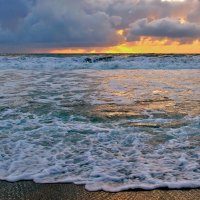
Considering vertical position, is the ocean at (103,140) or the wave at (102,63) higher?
the ocean at (103,140)

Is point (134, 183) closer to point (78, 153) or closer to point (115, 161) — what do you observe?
point (115, 161)

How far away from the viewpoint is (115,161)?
4516 mm

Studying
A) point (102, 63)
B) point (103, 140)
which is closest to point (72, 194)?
point (103, 140)

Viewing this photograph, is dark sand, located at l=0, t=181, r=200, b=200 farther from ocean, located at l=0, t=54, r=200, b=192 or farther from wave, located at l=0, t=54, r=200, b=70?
wave, located at l=0, t=54, r=200, b=70

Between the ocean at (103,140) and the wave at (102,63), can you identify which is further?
the wave at (102,63)

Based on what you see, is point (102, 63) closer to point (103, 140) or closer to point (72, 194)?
point (103, 140)

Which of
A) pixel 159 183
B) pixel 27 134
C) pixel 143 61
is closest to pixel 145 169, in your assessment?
pixel 159 183

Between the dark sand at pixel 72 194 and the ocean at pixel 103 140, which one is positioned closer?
the dark sand at pixel 72 194

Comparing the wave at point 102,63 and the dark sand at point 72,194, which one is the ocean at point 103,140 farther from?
the wave at point 102,63

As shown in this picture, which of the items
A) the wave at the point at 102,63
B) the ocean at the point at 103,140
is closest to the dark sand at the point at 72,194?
the ocean at the point at 103,140

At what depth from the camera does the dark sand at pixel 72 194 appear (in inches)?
139

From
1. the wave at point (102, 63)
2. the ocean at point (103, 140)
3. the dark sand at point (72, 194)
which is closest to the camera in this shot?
the dark sand at point (72, 194)

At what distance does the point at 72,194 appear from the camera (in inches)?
143

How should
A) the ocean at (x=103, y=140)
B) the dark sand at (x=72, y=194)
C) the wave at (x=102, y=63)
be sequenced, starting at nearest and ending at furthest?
the dark sand at (x=72, y=194)
the ocean at (x=103, y=140)
the wave at (x=102, y=63)
